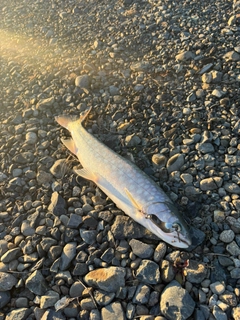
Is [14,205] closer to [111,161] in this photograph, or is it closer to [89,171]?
[89,171]

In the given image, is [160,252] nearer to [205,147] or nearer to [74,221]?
[74,221]

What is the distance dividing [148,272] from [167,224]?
0.64 m

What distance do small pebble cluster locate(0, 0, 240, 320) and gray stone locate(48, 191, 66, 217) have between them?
0.06 feet

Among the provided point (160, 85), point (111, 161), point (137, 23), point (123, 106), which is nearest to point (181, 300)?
point (111, 161)

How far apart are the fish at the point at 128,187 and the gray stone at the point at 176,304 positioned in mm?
546

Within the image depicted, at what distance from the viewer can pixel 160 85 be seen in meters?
5.73

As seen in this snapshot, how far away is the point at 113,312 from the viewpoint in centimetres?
338

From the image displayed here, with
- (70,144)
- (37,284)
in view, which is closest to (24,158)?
(70,144)

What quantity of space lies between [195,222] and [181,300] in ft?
3.43

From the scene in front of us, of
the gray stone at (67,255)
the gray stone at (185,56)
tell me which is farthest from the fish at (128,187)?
the gray stone at (185,56)

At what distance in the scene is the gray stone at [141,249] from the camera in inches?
147

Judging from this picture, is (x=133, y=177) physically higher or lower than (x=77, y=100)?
lower

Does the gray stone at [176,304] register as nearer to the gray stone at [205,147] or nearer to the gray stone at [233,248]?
the gray stone at [233,248]

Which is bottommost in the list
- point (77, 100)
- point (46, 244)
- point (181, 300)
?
point (181, 300)
